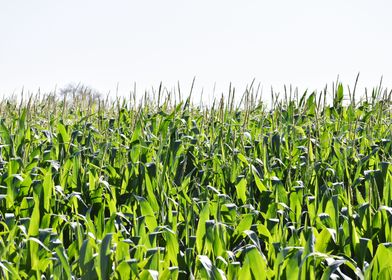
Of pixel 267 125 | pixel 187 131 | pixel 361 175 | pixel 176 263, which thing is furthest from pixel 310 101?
pixel 176 263

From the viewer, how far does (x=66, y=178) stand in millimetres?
5074

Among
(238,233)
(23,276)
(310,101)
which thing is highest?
(310,101)

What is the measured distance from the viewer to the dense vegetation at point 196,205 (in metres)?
3.36

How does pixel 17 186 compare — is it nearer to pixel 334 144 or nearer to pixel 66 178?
pixel 66 178

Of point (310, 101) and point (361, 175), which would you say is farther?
point (310, 101)

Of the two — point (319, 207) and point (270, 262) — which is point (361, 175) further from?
point (270, 262)

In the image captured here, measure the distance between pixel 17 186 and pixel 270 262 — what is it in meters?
1.91

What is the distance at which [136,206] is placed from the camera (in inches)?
179

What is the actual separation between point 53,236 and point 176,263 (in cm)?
75

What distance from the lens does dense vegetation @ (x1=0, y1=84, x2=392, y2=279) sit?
336 cm

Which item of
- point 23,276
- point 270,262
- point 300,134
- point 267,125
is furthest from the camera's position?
point 267,125

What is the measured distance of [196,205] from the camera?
4.43 metres

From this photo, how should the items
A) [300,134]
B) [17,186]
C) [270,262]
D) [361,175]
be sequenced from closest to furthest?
[270,262]
[17,186]
[361,175]
[300,134]

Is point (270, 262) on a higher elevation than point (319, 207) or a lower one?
lower
